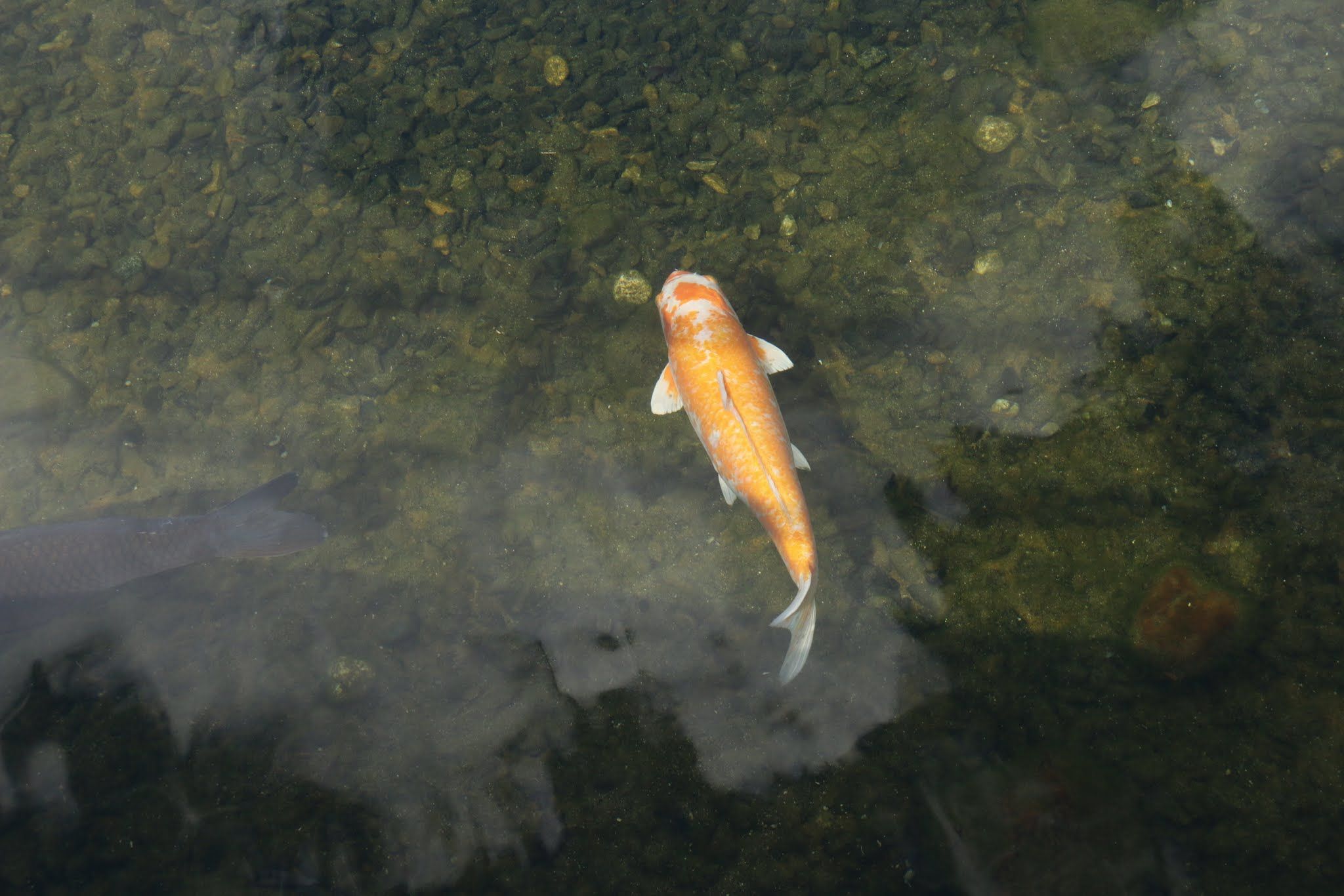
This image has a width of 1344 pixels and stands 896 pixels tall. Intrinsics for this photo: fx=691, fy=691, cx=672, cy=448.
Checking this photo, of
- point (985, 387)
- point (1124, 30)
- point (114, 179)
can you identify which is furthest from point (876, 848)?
point (114, 179)

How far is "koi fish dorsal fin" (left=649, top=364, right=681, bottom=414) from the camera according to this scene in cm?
453

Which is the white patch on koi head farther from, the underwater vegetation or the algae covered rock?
the algae covered rock

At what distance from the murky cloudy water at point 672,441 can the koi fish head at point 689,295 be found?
43 centimetres

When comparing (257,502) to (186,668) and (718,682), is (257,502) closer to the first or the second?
(186,668)

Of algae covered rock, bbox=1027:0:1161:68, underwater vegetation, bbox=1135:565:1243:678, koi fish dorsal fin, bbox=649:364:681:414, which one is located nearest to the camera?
underwater vegetation, bbox=1135:565:1243:678

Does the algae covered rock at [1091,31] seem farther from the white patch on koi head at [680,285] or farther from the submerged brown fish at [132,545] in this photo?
the submerged brown fish at [132,545]

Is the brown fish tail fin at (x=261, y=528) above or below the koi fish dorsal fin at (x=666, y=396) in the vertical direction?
below

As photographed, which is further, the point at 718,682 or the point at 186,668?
the point at 186,668

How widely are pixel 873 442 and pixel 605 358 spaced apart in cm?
200

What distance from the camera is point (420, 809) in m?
3.93

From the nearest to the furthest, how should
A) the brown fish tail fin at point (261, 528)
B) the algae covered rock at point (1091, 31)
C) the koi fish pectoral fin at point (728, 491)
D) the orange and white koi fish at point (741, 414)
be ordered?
1. the orange and white koi fish at point (741, 414)
2. the koi fish pectoral fin at point (728, 491)
3. the brown fish tail fin at point (261, 528)
4. the algae covered rock at point (1091, 31)

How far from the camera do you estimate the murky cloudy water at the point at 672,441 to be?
145 inches

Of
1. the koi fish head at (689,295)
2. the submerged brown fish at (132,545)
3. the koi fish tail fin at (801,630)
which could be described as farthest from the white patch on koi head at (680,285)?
the submerged brown fish at (132,545)

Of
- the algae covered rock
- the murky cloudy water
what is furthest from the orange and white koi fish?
the algae covered rock
